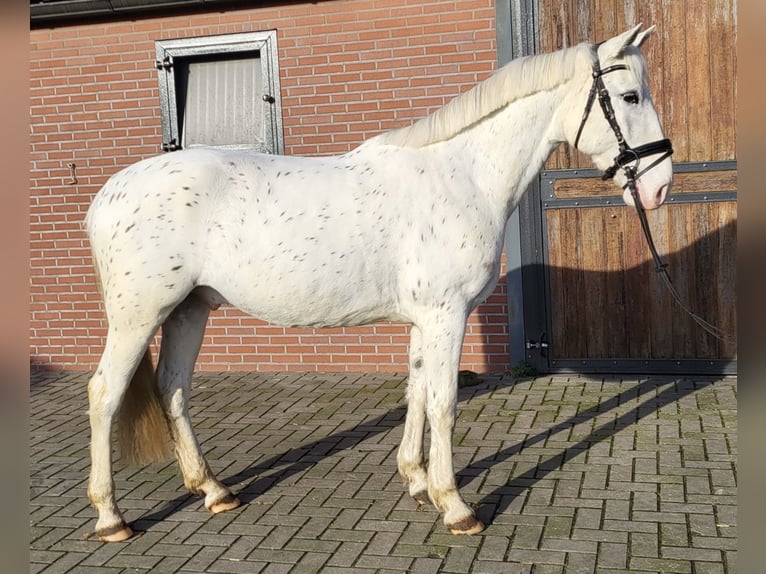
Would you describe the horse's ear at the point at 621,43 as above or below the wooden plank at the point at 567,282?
above

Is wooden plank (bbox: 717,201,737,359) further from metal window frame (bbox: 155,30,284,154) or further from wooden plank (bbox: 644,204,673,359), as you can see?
metal window frame (bbox: 155,30,284,154)

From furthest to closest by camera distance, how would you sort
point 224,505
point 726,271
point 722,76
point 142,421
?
1. point 726,271
2. point 722,76
3. point 224,505
4. point 142,421

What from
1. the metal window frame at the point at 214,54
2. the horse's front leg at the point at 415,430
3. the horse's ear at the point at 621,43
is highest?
the metal window frame at the point at 214,54

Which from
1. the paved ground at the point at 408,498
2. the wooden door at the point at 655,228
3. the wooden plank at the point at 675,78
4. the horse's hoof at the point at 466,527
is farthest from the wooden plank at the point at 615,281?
the horse's hoof at the point at 466,527

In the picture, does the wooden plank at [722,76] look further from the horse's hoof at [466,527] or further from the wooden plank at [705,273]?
the horse's hoof at [466,527]

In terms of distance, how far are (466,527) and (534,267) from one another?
3.37 meters

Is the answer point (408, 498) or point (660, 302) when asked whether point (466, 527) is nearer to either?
point (408, 498)

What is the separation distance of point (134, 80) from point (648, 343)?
17.1 feet

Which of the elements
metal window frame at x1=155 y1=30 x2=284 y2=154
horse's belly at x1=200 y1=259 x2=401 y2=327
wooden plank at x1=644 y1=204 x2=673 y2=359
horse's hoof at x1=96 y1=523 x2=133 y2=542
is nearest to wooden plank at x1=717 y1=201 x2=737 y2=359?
wooden plank at x1=644 y1=204 x2=673 y2=359

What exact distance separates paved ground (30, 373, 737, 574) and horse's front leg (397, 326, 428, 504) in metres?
0.13

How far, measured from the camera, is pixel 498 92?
11.9 feet

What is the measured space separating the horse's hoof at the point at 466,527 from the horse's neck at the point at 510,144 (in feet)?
4.89

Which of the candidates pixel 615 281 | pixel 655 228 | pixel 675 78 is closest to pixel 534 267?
pixel 615 281

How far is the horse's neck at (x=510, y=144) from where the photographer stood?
3.65m
